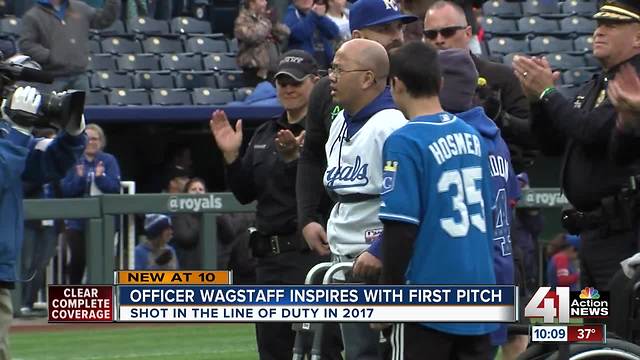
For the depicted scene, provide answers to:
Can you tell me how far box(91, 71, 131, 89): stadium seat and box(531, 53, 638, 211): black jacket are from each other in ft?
35.7

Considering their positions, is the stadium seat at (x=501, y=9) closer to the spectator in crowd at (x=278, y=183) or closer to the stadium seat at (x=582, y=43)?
the stadium seat at (x=582, y=43)

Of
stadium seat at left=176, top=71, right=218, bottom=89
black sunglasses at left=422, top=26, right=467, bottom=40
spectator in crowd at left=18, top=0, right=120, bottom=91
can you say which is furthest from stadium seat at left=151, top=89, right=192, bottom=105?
black sunglasses at left=422, top=26, right=467, bottom=40

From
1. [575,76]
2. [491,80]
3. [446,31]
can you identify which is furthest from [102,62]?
[446,31]

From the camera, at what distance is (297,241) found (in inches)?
350

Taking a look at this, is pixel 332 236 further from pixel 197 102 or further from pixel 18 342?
pixel 197 102

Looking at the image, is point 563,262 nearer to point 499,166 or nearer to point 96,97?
point 96,97

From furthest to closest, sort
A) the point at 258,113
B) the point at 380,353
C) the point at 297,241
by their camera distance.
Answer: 1. the point at 258,113
2. the point at 297,241
3. the point at 380,353

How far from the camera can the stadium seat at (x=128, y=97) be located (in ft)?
60.2

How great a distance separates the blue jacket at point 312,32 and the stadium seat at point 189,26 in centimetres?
170

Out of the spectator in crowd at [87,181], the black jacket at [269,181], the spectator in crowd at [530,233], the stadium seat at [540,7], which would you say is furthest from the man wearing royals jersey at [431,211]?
the stadium seat at [540,7]

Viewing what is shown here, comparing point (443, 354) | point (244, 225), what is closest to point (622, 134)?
point (443, 354)

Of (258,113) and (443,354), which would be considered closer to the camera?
(443,354)

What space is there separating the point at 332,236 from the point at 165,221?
8115mm

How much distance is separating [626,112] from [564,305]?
165 cm
